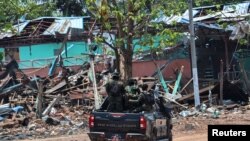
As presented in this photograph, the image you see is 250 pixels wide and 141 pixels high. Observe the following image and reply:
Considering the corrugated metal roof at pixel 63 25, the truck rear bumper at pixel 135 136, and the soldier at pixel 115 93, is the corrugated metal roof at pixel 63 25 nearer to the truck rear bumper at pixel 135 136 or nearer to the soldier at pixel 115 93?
the soldier at pixel 115 93

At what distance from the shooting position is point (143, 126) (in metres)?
11.2

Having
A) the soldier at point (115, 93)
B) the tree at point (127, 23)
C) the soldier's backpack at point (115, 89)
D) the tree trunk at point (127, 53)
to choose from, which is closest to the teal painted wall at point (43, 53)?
the tree at point (127, 23)

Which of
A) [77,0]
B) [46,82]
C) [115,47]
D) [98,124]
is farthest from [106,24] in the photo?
[77,0]

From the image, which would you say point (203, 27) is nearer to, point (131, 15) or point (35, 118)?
point (35, 118)

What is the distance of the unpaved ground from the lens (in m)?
17.2

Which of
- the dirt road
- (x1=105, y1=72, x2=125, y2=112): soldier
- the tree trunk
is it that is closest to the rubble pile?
the dirt road

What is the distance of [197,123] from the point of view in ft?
66.4

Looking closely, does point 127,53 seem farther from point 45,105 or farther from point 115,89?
point 45,105

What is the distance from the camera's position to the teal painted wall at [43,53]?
37312mm

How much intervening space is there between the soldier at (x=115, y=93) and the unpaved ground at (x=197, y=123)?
455 centimetres

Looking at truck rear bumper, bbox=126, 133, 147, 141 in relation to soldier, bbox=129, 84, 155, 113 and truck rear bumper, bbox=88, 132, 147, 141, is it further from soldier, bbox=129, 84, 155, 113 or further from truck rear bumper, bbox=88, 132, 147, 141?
soldier, bbox=129, 84, 155, 113

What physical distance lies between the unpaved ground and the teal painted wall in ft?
51.9

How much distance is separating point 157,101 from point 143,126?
1790 mm

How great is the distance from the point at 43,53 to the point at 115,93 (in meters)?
28.3
